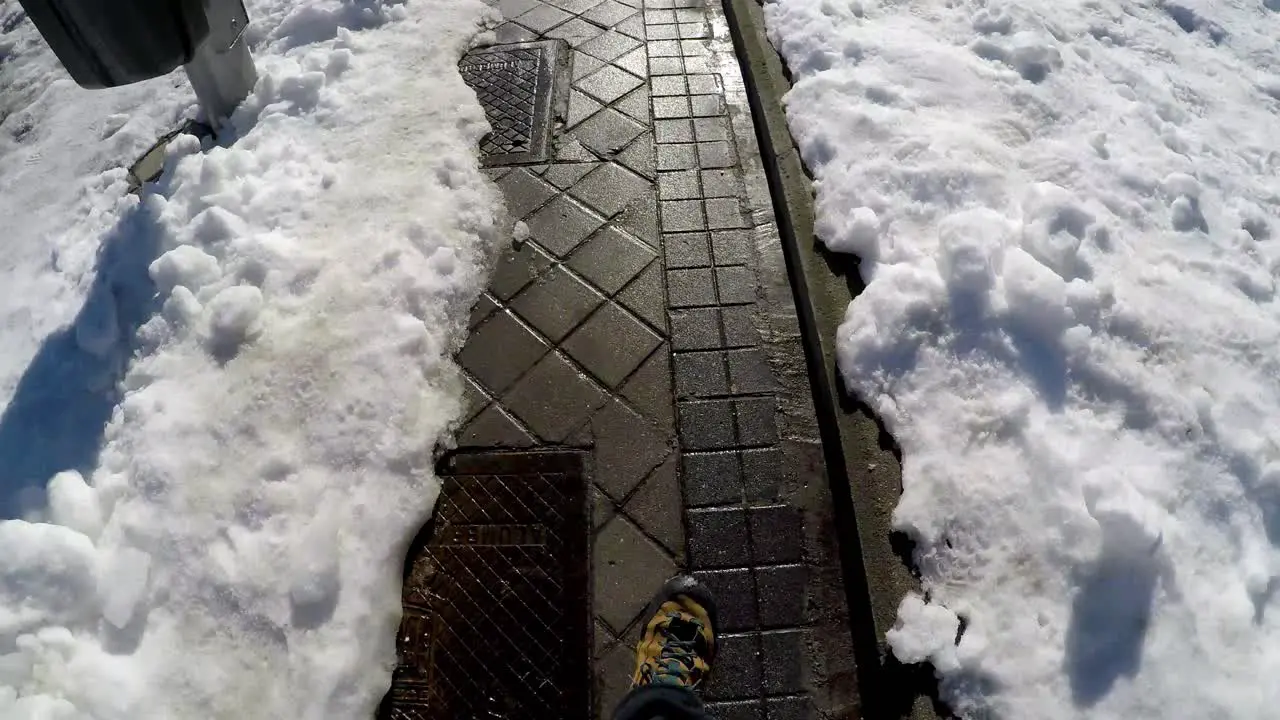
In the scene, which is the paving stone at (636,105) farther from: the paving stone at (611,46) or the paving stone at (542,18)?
the paving stone at (542,18)

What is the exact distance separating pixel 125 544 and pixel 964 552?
3196 mm

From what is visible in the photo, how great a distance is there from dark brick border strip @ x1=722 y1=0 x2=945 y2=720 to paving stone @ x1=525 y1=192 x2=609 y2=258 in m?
1.04

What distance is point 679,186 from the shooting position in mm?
4293

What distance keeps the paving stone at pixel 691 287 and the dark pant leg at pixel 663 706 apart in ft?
6.14

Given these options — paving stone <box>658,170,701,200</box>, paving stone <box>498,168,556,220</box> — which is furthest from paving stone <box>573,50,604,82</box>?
paving stone <box>658,170,701,200</box>

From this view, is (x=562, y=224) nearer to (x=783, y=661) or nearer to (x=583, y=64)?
(x=583, y=64)

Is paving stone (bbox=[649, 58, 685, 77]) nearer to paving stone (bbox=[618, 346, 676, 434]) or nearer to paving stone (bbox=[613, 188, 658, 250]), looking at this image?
paving stone (bbox=[613, 188, 658, 250])

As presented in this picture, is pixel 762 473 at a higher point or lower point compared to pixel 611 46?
lower

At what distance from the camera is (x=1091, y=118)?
412 centimetres

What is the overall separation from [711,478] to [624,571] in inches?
21.1

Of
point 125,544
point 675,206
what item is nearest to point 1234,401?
point 675,206

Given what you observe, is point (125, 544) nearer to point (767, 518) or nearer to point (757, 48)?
point (767, 518)

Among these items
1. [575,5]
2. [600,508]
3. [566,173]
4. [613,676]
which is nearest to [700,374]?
[600,508]

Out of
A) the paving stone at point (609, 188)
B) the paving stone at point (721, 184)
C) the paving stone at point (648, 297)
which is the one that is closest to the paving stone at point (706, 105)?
the paving stone at point (721, 184)
